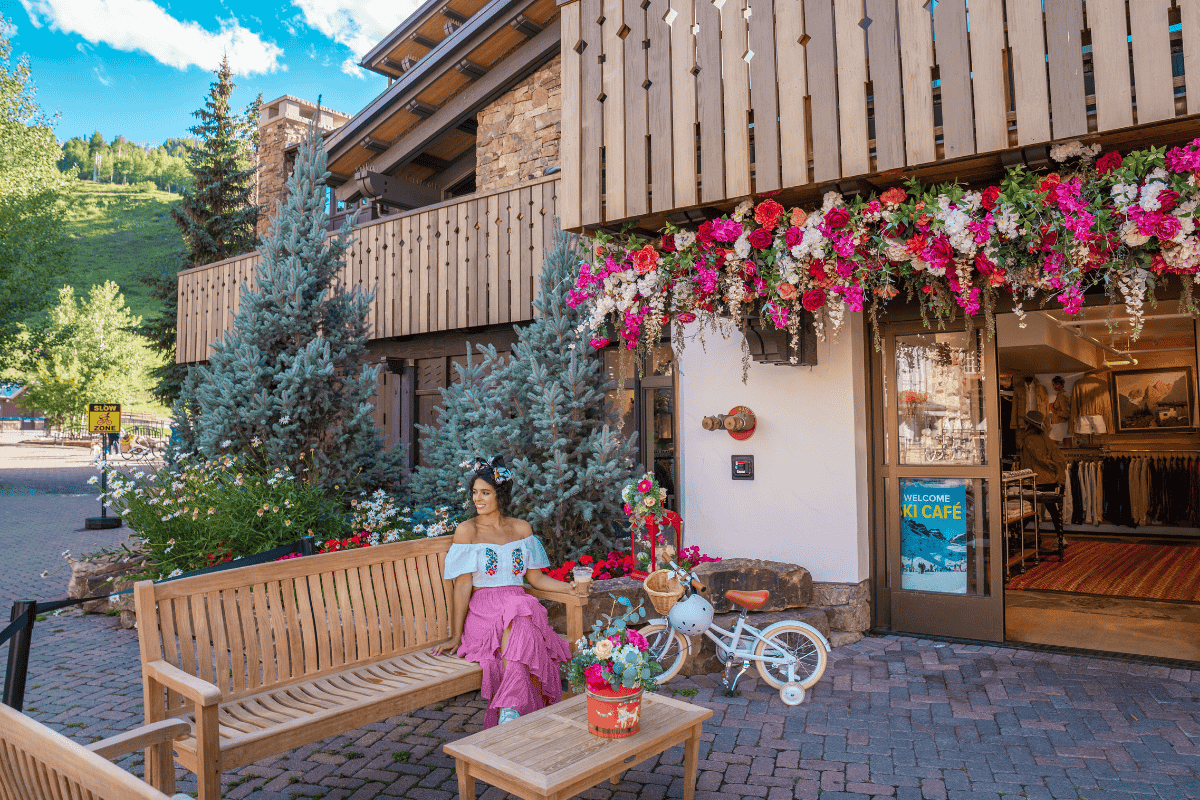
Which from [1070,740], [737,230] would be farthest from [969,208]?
[1070,740]

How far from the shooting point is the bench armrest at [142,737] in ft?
7.48

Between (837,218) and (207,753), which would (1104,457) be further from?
(207,753)

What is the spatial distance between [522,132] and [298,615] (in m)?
7.89

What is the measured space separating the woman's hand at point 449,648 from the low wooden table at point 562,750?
3.16 feet

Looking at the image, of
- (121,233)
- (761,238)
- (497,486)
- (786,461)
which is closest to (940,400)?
(786,461)

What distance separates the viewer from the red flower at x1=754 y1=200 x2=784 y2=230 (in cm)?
481

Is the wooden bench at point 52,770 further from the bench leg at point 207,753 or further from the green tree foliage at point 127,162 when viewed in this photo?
the green tree foliage at point 127,162

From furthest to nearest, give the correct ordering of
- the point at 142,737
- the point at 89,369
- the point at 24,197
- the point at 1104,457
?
1. the point at 89,369
2. the point at 24,197
3. the point at 1104,457
4. the point at 142,737

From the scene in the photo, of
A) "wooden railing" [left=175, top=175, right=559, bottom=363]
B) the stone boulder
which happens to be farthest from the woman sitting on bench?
"wooden railing" [left=175, top=175, right=559, bottom=363]

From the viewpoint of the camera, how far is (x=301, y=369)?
646 cm

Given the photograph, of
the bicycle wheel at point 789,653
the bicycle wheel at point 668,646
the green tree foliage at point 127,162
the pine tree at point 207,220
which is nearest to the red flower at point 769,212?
the bicycle wheel at point 789,653

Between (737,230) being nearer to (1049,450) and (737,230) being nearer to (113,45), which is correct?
(1049,450)

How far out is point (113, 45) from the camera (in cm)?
14912

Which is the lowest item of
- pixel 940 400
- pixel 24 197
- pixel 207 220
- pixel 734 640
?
pixel 734 640
